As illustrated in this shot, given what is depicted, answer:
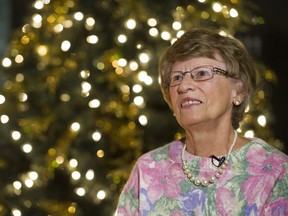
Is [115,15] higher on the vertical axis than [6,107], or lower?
higher

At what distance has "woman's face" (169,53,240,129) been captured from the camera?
7.41 ft

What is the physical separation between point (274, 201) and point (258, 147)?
22 cm

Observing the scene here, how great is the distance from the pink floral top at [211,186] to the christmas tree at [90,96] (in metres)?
1.30

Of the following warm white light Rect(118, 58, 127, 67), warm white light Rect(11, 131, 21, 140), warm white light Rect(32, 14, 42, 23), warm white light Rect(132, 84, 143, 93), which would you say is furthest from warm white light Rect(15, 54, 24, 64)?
warm white light Rect(132, 84, 143, 93)

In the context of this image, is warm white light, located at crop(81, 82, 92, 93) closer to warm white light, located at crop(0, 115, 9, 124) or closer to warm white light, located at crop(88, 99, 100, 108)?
warm white light, located at crop(88, 99, 100, 108)

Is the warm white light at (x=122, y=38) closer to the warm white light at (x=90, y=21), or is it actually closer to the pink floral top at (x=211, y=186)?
the warm white light at (x=90, y=21)

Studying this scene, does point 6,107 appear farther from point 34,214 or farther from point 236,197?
point 236,197

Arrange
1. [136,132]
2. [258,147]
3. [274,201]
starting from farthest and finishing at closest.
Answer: [136,132], [258,147], [274,201]

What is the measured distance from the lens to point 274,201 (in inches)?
85.7

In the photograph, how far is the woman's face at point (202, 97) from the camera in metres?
2.26

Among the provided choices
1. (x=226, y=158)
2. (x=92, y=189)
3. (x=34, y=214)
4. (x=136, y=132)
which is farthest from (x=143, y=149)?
(x=226, y=158)

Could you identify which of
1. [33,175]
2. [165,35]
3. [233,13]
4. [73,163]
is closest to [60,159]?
[73,163]

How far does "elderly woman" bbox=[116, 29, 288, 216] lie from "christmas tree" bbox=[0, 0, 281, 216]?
4.32 feet

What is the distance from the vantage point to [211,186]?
2281 mm
